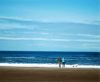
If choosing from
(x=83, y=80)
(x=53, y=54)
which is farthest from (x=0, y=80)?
(x=53, y=54)

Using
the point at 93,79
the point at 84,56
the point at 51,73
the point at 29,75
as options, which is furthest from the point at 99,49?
the point at 84,56

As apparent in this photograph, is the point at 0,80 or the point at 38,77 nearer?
the point at 0,80

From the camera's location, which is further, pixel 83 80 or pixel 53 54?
pixel 53 54

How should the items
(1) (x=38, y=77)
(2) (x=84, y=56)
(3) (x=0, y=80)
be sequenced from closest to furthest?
(3) (x=0, y=80)
(1) (x=38, y=77)
(2) (x=84, y=56)

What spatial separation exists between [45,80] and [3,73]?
101 cm

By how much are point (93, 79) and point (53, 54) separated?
11.3 metres

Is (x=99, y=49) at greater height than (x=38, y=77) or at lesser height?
greater

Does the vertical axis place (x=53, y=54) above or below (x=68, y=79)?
above

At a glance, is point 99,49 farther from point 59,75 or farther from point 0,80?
point 0,80

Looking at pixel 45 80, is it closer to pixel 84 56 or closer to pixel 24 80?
pixel 24 80

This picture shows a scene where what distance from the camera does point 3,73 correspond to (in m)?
6.23

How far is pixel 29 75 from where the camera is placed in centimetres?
632

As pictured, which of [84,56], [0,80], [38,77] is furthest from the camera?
[84,56]

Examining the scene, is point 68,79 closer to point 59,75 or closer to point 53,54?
point 59,75
